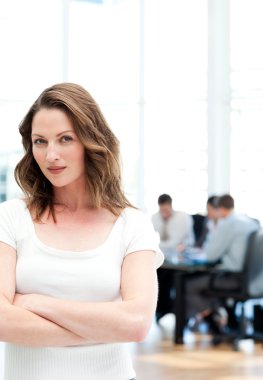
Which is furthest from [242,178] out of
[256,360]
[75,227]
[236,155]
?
[75,227]

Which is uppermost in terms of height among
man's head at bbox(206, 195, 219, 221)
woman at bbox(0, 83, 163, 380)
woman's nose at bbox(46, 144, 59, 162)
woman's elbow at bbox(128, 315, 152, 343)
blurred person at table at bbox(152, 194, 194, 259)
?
woman's nose at bbox(46, 144, 59, 162)

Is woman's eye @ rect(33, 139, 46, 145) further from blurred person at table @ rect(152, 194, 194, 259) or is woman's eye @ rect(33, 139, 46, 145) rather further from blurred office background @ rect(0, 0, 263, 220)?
blurred office background @ rect(0, 0, 263, 220)

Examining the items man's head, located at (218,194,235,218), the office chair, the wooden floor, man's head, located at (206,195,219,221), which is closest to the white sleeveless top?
the wooden floor

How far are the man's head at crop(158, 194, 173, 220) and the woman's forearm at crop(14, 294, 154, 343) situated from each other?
6.82m

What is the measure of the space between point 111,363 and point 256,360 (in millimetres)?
4833

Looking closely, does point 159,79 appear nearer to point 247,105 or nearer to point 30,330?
point 247,105

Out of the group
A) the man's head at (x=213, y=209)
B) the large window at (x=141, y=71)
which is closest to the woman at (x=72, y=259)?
the man's head at (x=213, y=209)

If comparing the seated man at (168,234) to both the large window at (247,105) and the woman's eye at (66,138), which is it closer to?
the large window at (247,105)

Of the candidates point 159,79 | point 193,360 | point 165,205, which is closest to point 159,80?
point 159,79

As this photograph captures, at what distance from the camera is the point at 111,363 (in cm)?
166

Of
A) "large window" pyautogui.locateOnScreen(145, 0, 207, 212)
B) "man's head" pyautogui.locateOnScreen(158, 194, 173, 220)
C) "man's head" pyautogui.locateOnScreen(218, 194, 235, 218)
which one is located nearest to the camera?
"man's head" pyautogui.locateOnScreen(218, 194, 235, 218)

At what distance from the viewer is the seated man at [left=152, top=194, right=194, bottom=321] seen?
819 cm

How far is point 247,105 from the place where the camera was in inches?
460

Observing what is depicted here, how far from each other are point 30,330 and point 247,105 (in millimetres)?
10389
